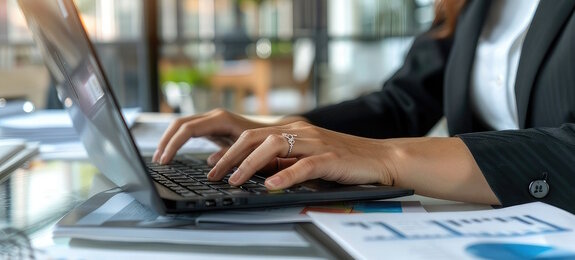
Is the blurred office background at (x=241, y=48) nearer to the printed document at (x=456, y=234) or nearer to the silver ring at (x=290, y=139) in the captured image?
the silver ring at (x=290, y=139)

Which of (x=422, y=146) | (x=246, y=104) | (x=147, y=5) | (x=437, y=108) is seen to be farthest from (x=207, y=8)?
(x=422, y=146)

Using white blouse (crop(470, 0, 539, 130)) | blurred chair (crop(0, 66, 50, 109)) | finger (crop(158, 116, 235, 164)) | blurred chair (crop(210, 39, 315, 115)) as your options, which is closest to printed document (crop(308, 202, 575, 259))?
finger (crop(158, 116, 235, 164))

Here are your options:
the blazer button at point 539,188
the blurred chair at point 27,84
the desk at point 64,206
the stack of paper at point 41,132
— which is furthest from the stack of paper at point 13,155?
the blurred chair at point 27,84

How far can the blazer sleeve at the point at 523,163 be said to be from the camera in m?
0.81

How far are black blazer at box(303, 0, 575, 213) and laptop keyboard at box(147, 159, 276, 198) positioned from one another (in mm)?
255

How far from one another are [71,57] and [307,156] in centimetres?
26

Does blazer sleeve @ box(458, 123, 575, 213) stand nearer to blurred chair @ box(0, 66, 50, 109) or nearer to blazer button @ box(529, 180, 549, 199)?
blazer button @ box(529, 180, 549, 199)

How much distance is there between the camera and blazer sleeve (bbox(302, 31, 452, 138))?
1503mm

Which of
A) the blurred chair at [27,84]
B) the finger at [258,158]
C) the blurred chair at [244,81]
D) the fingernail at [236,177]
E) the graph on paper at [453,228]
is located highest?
the finger at [258,158]

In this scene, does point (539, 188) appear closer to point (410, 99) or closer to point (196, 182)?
point (196, 182)

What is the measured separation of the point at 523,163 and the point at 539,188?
33mm

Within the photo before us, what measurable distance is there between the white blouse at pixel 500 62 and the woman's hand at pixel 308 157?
0.57 meters

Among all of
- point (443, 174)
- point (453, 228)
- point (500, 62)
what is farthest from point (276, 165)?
point (500, 62)

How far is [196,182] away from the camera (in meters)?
0.78
